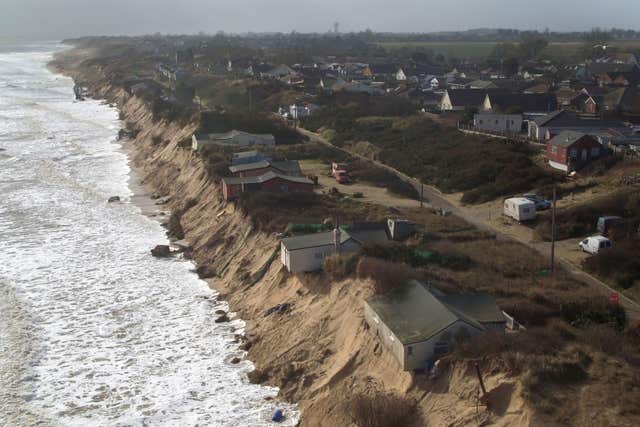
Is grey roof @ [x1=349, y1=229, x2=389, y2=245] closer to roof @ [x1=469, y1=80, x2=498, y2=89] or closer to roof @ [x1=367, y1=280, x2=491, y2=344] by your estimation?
roof @ [x1=367, y1=280, x2=491, y2=344]

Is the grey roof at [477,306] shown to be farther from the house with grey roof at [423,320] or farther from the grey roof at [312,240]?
the grey roof at [312,240]

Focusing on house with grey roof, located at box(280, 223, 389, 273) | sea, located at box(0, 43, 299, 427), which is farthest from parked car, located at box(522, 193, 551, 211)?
sea, located at box(0, 43, 299, 427)

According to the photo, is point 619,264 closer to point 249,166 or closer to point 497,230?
point 497,230

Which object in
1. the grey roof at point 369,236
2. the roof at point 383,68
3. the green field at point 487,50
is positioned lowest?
the grey roof at point 369,236

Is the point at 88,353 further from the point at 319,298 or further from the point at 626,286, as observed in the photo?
the point at 626,286

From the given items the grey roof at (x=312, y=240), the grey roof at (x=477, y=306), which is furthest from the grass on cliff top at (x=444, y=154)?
the grey roof at (x=477, y=306)

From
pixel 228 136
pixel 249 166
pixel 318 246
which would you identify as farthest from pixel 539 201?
pixel 228 136
